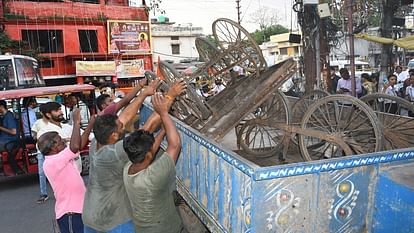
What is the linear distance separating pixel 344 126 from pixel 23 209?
4684mm

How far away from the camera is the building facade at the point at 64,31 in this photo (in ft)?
67.3

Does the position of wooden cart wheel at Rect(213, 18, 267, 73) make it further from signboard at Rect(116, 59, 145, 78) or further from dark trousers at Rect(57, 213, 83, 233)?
signboard at Rect(116, 59, 145, 78)

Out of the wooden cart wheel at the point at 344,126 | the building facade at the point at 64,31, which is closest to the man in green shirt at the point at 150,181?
the wooden cart wheel at the point at 344,126

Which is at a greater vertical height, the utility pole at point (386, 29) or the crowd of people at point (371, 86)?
the utility pole at point (386, 29)

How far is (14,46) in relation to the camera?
18391 mm

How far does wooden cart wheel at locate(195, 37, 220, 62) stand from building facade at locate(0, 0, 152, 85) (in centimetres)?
1725

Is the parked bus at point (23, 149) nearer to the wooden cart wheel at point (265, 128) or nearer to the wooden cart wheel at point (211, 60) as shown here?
the wooden cart wheel at point (211, 60)

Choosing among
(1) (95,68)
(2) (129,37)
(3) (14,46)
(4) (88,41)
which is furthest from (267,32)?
(3) (14,46)

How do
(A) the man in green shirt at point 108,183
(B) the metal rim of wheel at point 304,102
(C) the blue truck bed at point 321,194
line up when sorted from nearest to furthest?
(C) the blue truck bed at point 321,194 → (A) the man in green shirt at point 108,183 → (B) the metal rim of wheel at point 304,102

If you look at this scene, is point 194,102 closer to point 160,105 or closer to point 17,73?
point 160,105

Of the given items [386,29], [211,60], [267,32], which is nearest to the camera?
[211,60]

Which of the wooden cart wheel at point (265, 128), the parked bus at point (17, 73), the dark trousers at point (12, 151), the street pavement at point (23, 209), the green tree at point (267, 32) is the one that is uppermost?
the green tree at point (267, 32)

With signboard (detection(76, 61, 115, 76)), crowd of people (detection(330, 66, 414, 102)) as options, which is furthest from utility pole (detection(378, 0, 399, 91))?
signboard (detection(76, 61, 115, 76))

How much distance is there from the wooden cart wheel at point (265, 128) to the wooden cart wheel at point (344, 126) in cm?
60
